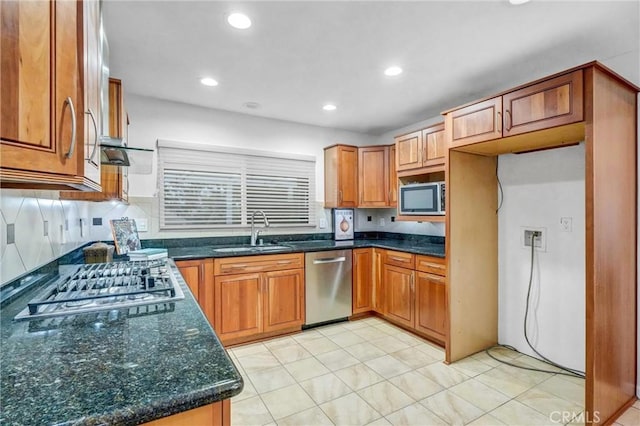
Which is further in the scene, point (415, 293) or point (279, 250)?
point (279, 250)

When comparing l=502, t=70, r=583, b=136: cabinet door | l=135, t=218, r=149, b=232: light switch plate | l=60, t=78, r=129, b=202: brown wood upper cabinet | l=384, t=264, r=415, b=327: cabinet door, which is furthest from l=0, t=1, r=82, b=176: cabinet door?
l=384, t=264, r=415, b=327: cabinet door

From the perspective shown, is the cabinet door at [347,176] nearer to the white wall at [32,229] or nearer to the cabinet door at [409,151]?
the cabinet door at [409,151]

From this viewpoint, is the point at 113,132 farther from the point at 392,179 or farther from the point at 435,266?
the point at 392,179

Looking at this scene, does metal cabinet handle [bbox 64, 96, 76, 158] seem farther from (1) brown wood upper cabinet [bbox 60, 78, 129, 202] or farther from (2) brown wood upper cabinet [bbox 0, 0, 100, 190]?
(1) brown wood upper cabinet [bbox 60, 78, 129, 202]

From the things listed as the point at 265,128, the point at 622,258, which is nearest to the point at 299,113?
the point at 265,128

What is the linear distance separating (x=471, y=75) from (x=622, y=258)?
174cm

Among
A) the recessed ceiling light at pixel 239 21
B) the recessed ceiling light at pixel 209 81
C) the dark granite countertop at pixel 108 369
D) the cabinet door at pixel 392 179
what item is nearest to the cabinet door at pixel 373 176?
the cabinet door at pixel 392 179

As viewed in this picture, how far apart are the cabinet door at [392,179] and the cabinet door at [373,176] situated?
55 mm

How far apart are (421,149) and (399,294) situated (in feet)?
5.17

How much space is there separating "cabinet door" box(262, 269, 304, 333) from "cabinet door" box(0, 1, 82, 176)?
8.41 feet

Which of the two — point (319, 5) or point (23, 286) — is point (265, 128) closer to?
point (319, 5)

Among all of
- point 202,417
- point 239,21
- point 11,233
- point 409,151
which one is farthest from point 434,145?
point 11,233

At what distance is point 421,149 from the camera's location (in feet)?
10.9

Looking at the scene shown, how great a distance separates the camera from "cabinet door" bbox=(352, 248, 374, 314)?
12.1 ft
